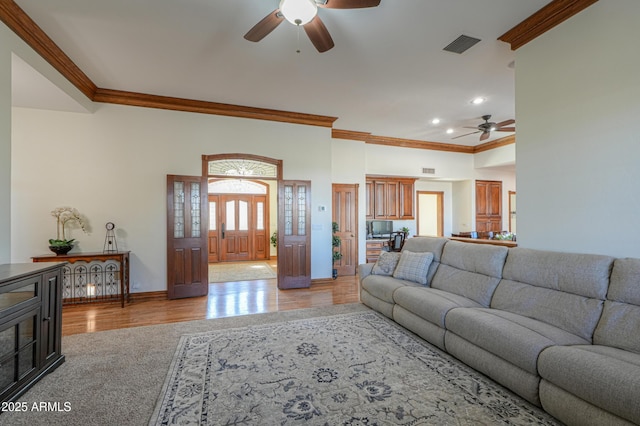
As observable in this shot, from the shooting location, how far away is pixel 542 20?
9.53ft

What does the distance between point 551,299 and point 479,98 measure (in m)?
3.73

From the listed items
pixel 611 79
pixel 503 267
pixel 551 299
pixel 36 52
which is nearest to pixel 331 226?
pixel 503 267

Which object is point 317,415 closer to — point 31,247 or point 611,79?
point 611,79

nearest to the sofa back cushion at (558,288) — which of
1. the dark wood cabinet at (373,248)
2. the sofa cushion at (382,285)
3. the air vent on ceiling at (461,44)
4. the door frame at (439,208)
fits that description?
the sofa cushion at (382,285)

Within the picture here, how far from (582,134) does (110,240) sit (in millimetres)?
6201

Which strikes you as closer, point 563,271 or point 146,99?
point 563,271

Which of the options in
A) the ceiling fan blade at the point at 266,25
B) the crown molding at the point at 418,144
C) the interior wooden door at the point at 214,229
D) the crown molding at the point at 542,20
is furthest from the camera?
the interior wooden door at the point at 214,229

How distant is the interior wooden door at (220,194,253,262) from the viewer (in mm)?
9164

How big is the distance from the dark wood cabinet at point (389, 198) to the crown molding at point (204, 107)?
246cm

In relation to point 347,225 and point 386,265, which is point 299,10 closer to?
point 386,265

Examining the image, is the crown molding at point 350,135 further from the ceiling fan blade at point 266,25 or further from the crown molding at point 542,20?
the ceiling fan blade at point 266,25

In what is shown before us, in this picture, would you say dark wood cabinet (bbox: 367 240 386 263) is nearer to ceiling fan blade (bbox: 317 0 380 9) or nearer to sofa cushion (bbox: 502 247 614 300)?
sofa cushion (bbox: 502 247 614 300)

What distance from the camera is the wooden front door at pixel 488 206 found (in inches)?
337

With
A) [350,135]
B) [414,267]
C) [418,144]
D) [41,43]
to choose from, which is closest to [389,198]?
[418,144]
